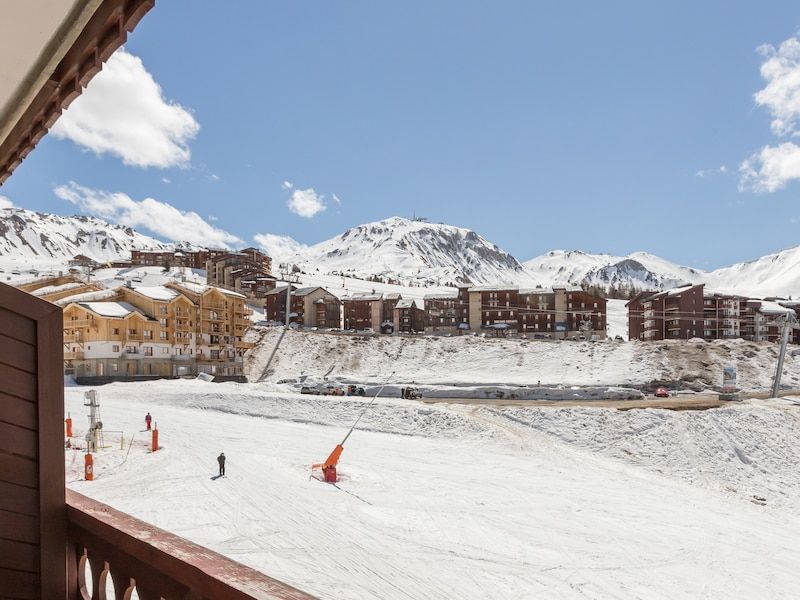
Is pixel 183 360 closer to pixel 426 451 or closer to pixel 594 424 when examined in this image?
pixel 426 451

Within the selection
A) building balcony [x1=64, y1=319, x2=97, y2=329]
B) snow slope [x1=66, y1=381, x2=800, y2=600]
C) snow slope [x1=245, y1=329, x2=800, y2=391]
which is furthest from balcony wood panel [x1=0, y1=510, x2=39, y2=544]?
building balcony [x1=64, y1=319, x2=97, y2=329]

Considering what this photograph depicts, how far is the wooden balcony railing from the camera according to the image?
1.96 m

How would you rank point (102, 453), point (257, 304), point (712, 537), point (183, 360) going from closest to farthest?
1. point (712, 537)
2. point (102, 453)
3. point (183, 360)
4. point (257, 304)

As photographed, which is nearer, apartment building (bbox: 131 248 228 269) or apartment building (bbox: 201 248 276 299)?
apartment building (bbox: 201 248 276 299)

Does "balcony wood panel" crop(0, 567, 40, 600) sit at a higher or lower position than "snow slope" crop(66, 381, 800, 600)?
higher

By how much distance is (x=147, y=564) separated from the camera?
240 cm

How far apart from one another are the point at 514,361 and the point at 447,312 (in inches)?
1036

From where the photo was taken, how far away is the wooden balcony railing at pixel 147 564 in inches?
77.1

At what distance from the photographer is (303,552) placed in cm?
1243

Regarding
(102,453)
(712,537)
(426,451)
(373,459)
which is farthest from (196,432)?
(712,537)

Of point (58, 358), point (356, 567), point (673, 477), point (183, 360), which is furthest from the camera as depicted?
point (183, 360)

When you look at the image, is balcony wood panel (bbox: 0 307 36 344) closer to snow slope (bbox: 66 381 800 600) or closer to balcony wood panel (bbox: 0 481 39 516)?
balcony wood panel (bbox: 0 481 39 516)

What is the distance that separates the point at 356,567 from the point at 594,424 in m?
25.2

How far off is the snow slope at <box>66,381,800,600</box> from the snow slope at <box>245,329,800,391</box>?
661 inches
